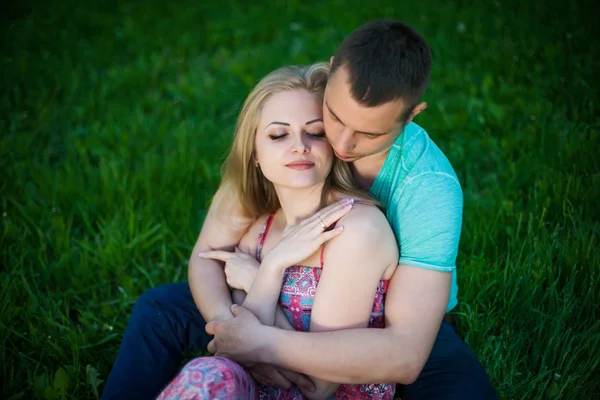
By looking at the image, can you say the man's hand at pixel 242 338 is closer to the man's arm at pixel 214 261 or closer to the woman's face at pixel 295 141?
the man's arm at pixel 214 261

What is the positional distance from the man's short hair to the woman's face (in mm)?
357

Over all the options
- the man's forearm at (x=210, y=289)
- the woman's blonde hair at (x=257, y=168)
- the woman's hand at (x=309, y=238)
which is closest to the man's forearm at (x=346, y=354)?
the woman's hand at (x=309, y=238)

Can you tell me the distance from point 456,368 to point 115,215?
96.0 inches

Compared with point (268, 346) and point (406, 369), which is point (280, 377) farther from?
point (406, 369)

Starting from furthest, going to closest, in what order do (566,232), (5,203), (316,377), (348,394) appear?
(5,203) < (566,232) < (348,394) < (316,377)

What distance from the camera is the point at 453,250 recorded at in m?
2.33

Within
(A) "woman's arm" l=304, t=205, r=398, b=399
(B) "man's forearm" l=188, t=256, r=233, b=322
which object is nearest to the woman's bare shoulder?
(B) "man's forearm" l=188, t=256, r=233, b=322

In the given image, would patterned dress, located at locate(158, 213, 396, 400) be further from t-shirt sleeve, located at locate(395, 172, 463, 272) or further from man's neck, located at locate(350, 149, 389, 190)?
man's neck, located at locate(350, 149, 389, 190)

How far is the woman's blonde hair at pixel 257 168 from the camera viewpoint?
8.37 feet

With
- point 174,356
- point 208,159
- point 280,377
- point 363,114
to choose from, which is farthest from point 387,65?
point 208,159

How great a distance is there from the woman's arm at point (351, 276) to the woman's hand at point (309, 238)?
0.14 feet

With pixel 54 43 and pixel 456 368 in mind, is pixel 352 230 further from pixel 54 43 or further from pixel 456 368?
pixel 54 43

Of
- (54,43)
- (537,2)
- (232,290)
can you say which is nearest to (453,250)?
(232,290)

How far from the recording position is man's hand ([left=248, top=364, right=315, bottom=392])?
2.32m
